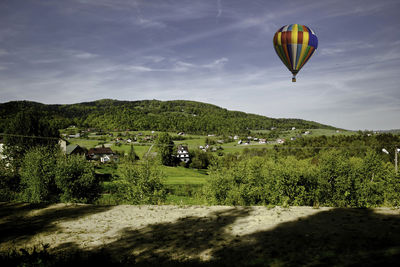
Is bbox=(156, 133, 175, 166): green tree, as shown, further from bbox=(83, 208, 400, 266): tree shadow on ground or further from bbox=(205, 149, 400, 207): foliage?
bbox=(83, 208, 400, 266): tree shadow on ground

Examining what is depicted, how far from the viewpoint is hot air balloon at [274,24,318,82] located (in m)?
24.5

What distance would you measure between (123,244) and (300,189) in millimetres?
24333

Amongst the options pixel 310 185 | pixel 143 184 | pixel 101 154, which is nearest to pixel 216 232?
pixel 143 184

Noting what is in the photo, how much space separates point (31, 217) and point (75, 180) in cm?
1689

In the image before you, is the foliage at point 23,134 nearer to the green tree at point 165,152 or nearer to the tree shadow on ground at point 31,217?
the tree shadow on ground at point 31,217

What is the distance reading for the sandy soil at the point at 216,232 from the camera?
7.90m

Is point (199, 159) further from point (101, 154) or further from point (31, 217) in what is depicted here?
point (31, 217)

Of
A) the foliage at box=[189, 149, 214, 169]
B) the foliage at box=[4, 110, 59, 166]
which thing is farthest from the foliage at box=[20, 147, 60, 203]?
the foliage at box=[189, 149, 214, 169]

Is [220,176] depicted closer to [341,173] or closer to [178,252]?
[341,173]

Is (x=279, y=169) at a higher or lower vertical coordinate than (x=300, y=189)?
higher

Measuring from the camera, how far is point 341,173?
32844mm

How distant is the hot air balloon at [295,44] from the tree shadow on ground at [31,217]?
71.8ft

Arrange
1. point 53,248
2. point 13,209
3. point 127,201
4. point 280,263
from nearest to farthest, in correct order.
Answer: point 280,263
point 53,248
point 13,209
point 127,201

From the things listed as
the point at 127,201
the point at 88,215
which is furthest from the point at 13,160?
the point at 88,215
